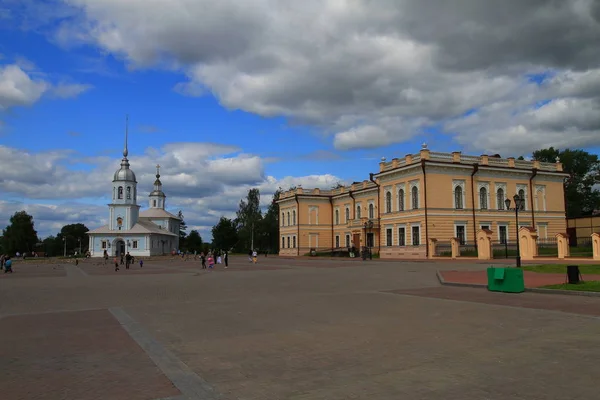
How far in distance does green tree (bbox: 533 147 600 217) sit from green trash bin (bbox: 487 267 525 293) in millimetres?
65645

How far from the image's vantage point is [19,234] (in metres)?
111

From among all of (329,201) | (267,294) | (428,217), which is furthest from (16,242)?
(267,294)

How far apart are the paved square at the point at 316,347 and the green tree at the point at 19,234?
365ft

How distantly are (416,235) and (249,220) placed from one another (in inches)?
1887

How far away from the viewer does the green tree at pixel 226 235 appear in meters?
114

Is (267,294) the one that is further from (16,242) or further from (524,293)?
(16,242)

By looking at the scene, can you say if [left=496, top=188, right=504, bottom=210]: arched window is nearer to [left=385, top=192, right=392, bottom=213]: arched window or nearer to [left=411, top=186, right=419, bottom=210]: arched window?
[left=411, top=186, right=419, bottom=210]: arched window

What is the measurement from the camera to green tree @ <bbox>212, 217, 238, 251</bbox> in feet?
374

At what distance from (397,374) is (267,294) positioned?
11150mm

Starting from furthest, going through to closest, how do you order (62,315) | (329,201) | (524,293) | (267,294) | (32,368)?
1. (329,201)
2. (267,294)
3. (524,293)
4. (62,315)
5. (32,368)

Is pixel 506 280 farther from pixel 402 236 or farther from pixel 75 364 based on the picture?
pixel 402 236

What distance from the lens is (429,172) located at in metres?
48.9

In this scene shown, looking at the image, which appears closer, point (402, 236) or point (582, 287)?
point (582, 287)

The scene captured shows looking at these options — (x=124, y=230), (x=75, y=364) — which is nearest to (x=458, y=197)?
(x=75, y=364)
